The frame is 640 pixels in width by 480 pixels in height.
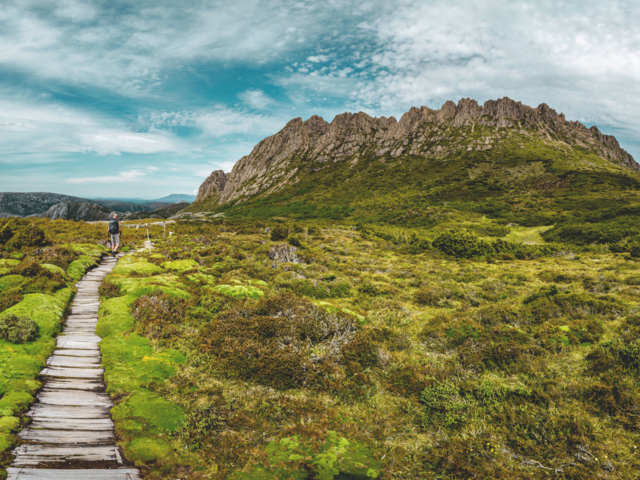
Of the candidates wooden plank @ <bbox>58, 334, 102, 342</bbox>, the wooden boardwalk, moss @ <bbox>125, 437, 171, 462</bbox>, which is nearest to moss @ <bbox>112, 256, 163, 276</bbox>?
wooden plank @ <bbox>58, 334, 102, 342</bbox>

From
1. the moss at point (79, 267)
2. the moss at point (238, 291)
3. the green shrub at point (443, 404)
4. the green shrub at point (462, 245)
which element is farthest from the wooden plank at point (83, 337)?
the green shrub at point (462, 245)

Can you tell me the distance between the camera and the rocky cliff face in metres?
144

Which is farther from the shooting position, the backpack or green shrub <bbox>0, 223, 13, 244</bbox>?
the backpack

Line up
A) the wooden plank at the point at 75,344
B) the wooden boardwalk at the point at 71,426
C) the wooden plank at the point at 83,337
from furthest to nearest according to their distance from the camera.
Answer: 1. the wooden plank at the point at 83,337
2. the wooden plank at the point at 75,344
3. the wooden boardwalk at the point at 71,426

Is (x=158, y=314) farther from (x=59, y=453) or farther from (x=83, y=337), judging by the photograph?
(x=59, y=453)

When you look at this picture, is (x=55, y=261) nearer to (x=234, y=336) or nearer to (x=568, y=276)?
(x=234, y=336)

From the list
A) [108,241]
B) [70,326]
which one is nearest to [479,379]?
[70,326]

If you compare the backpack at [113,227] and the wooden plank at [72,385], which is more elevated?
the backpack at [113,227]

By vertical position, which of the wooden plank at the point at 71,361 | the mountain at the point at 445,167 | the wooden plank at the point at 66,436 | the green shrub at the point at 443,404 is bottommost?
the green shrub at the point at 443,404

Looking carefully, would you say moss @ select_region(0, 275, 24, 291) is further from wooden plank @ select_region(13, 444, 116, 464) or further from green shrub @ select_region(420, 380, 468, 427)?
green shrub @ select_region(420, 380, 468, 427)

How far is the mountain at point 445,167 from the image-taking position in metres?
72.1

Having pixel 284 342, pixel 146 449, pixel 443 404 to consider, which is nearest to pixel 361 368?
pixel 443 404

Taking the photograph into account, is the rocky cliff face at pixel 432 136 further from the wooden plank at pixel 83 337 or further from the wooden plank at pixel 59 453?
the wooden plank at pixel 59 453

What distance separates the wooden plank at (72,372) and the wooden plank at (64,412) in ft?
4.14
